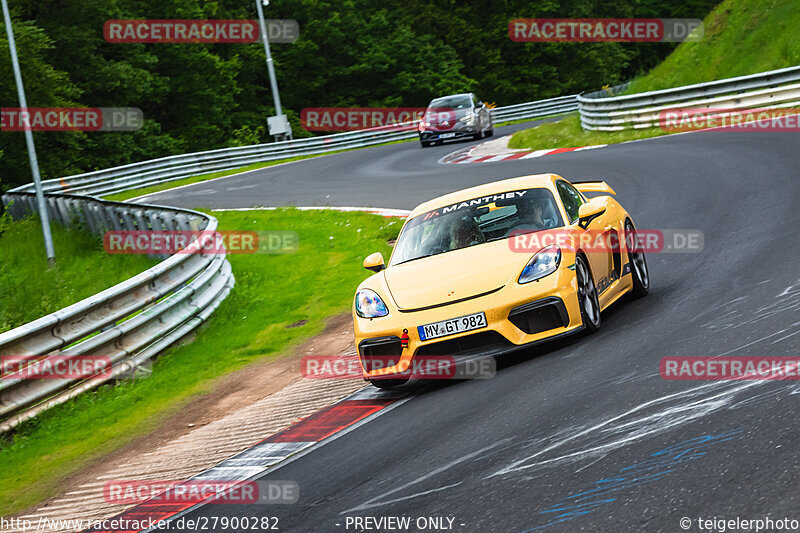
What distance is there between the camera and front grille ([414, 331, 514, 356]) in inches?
287

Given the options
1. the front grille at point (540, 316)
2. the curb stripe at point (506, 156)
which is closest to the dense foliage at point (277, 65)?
the curb stripe at point (506, 156)

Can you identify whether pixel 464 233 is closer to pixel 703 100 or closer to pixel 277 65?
pixel 703 100

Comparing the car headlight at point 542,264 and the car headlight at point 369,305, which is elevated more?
the car headlight at point 542,264

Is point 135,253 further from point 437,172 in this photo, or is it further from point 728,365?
point 728,365

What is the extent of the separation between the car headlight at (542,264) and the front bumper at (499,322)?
0.05m

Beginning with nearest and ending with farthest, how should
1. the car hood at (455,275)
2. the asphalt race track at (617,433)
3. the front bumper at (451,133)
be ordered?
1. the asphalt race track at (617,433)
2. the car hood at (455,275)
3. the front bumper at (451,133)

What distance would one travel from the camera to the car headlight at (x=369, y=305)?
7754mm

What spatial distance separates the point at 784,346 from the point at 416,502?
102 inches

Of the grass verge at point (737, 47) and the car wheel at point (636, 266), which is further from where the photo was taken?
the grass verge at point (737, 47)

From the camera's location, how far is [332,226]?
1734cm

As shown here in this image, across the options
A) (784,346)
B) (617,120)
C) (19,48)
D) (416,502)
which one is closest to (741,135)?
(617,120)

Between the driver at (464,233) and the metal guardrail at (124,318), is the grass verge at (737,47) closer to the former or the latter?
the metal guardrail at (124,318)

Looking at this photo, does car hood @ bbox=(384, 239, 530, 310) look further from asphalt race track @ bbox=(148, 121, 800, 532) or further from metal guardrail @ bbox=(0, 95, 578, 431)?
metal guardrail @ bbox=(0, 95, 578, 431)

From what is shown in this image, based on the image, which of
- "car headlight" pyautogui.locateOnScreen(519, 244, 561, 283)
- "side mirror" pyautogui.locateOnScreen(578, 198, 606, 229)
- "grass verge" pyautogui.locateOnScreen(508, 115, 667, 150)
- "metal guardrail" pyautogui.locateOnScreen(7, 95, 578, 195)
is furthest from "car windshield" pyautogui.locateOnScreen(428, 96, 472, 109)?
"car headlight" pyautogui.locateOnScreen(519, 244, 561, 283)
